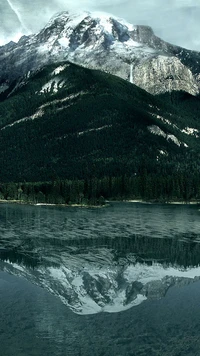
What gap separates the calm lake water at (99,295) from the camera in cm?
4019

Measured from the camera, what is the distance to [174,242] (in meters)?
97.3

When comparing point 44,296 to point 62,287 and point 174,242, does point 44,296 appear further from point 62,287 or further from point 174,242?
point 174,242

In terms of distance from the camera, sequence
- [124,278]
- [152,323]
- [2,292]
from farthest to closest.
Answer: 1. [124,278]
2. [2,292]
3. [152,323]

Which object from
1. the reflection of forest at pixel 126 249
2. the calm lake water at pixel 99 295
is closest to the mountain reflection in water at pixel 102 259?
the reflection of forest at pixel 126 249

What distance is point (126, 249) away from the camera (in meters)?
89.3

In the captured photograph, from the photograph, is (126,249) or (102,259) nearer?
(102,259)

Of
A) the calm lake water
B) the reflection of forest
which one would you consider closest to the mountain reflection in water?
the reflection of forest

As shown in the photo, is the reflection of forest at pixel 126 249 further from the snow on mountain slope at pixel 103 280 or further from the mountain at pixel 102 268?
the snow on mountain slope at pixel 103 280

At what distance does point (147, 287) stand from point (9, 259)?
27.8 meters

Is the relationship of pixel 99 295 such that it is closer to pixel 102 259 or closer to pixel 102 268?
pixel 102 268

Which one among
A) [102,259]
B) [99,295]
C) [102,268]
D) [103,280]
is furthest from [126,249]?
[99,295]

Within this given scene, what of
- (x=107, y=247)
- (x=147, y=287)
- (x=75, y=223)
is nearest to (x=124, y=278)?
(x=147, y=287)

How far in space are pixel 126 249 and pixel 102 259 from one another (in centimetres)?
1224

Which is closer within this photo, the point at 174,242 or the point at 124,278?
the point at 124,278
